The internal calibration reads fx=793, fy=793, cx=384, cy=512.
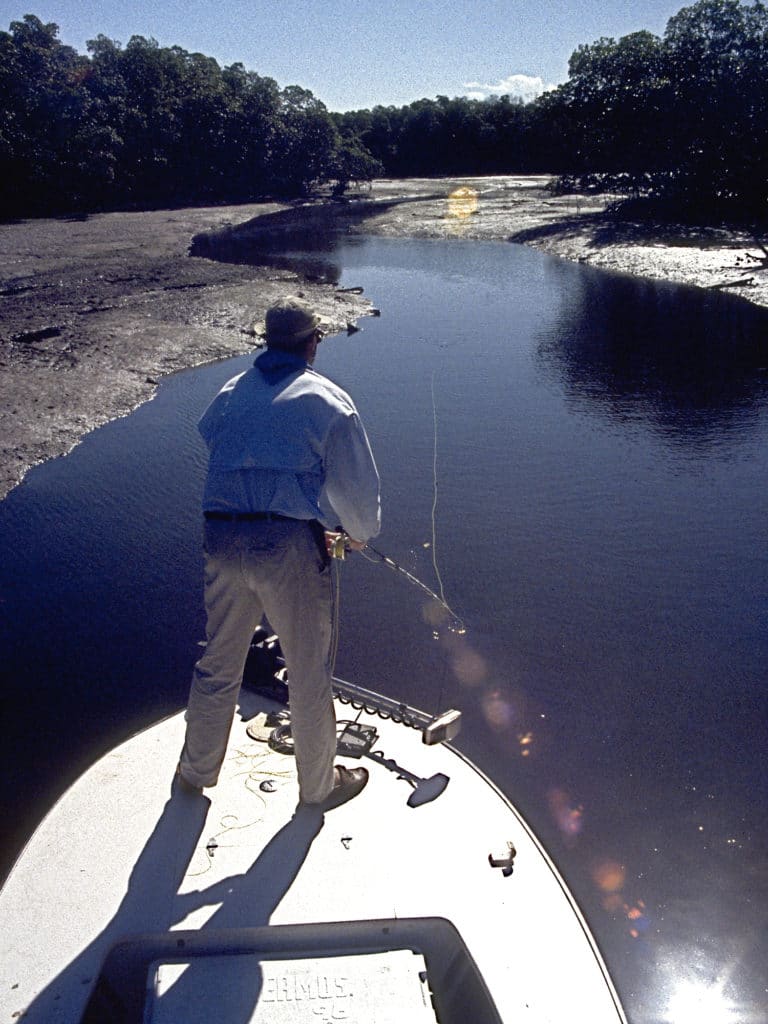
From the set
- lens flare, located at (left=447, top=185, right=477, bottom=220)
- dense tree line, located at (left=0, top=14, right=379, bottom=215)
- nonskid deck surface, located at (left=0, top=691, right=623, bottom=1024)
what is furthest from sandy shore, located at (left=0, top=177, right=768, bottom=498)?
nonskid deck surface, located at (left=0, top=691, right=623, bottom=1024)

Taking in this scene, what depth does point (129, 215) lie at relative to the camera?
36.4m

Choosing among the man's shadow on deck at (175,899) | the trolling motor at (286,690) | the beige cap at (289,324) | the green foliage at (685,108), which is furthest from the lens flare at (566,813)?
the green foliage at (685,108)

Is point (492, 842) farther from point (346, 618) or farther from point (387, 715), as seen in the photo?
point (346, 618)

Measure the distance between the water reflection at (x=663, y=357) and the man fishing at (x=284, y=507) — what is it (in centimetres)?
959

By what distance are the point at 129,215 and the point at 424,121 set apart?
110 ft

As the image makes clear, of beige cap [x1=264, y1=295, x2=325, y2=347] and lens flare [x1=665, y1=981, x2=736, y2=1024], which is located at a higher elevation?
beige cap [x1=264, y1=295, x2=325, y2=347]

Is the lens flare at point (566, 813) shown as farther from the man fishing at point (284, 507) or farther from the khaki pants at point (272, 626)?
the man fishing at point (284, 507)

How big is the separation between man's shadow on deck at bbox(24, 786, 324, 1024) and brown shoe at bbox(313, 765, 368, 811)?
81 mm

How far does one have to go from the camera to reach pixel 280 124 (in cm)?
4653

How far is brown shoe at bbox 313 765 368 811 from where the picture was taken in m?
3.71

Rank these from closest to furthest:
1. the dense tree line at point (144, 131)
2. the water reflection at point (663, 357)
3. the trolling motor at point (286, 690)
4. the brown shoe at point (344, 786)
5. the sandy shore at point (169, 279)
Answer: the brown shoe at point (344, 786)
the trolling motor at point (286, 690)
the water reflection at point (663, 357)
the sandy shore at point (169, 279)
the dense tree line at point (144, 131)

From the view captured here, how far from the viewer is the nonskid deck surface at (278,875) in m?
2.96

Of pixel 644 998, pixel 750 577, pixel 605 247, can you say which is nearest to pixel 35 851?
pixel 644 998

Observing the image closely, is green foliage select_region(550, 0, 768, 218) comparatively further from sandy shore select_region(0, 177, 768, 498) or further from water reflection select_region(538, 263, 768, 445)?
water reflection select_region(538, 263, 768, 445)
